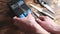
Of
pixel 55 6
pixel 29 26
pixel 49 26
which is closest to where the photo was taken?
pixel 29 26

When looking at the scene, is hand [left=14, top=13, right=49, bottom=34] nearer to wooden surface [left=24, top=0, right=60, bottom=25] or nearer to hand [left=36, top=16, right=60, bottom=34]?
hand [left=36, top=16, right=60, bottom=34]

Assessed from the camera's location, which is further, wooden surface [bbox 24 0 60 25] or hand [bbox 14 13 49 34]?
wooden surface [bbox 24 0 60 25]

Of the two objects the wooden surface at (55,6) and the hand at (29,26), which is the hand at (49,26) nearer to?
the hand at (29,26)

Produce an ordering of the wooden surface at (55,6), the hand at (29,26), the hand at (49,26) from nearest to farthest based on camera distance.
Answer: the hand at (29,26) < the hand at (49,26) < the wooden surface at (55,6)

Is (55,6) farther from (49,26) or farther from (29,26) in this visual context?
(29,26)

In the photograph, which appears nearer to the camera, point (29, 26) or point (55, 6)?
point (29, 26)

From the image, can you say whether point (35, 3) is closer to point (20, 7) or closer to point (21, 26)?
point (20, 7)

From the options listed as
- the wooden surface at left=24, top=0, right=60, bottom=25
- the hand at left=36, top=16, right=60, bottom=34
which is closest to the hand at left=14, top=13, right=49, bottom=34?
the hand at left=36, top=16, right=60, bottom=34

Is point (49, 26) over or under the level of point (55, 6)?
under

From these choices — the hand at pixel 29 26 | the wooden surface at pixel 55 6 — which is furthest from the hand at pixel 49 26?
the wooden surface at pixel 55 6

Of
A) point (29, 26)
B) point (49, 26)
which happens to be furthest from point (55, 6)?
point (29, 26)

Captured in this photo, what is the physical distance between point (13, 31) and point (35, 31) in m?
0.23

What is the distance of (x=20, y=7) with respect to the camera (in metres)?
1.26

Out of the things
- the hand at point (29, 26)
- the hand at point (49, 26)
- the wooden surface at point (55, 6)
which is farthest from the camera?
the wooden surface at point (55, 6)
